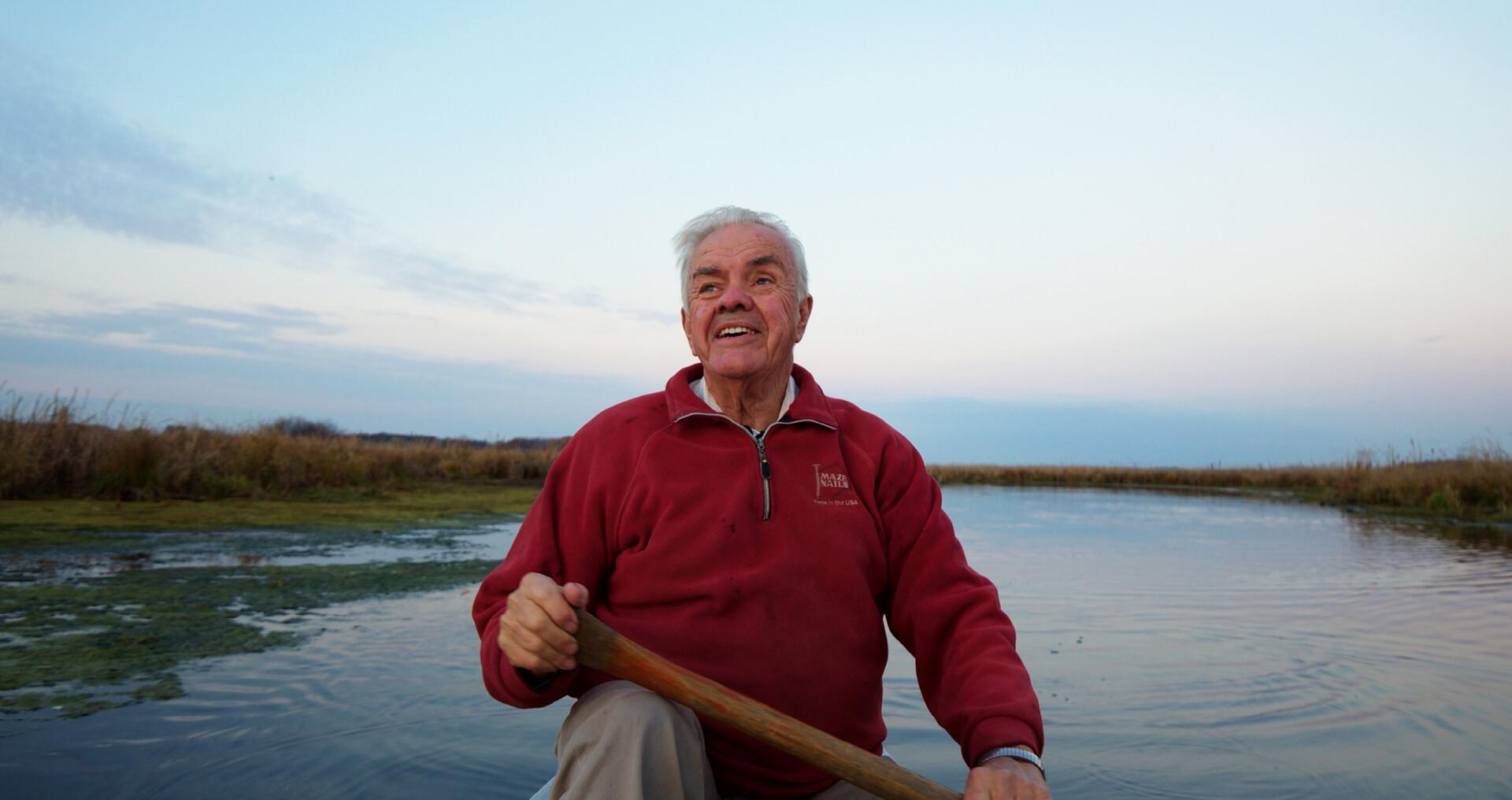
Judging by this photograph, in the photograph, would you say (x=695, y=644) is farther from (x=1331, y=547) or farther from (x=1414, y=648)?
(x=1331, y=547)

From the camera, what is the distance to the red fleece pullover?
166 centimetres

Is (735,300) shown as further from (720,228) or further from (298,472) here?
(298,472)

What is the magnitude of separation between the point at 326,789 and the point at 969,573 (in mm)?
1918

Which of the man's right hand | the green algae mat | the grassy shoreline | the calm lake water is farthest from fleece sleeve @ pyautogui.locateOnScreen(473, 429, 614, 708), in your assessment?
the grassy shoreline

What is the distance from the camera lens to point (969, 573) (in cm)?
187

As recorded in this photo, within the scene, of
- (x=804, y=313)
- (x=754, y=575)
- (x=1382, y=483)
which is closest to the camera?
(x=754, y=575)

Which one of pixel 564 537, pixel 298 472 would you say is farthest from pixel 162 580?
pixel 298 472

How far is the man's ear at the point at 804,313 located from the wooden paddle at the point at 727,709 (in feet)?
3.40

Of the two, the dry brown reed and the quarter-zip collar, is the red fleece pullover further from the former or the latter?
the dry brown reed

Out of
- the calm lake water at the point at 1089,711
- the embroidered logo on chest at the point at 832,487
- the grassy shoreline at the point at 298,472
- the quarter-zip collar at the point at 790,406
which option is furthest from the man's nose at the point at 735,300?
the grassy shoreline at the point at 298,472

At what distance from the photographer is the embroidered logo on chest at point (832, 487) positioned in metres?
1.85

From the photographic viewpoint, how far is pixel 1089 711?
10.7 ft

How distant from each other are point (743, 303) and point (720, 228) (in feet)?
0.77

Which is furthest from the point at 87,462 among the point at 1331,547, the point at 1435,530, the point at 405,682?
the point at 1435,530
